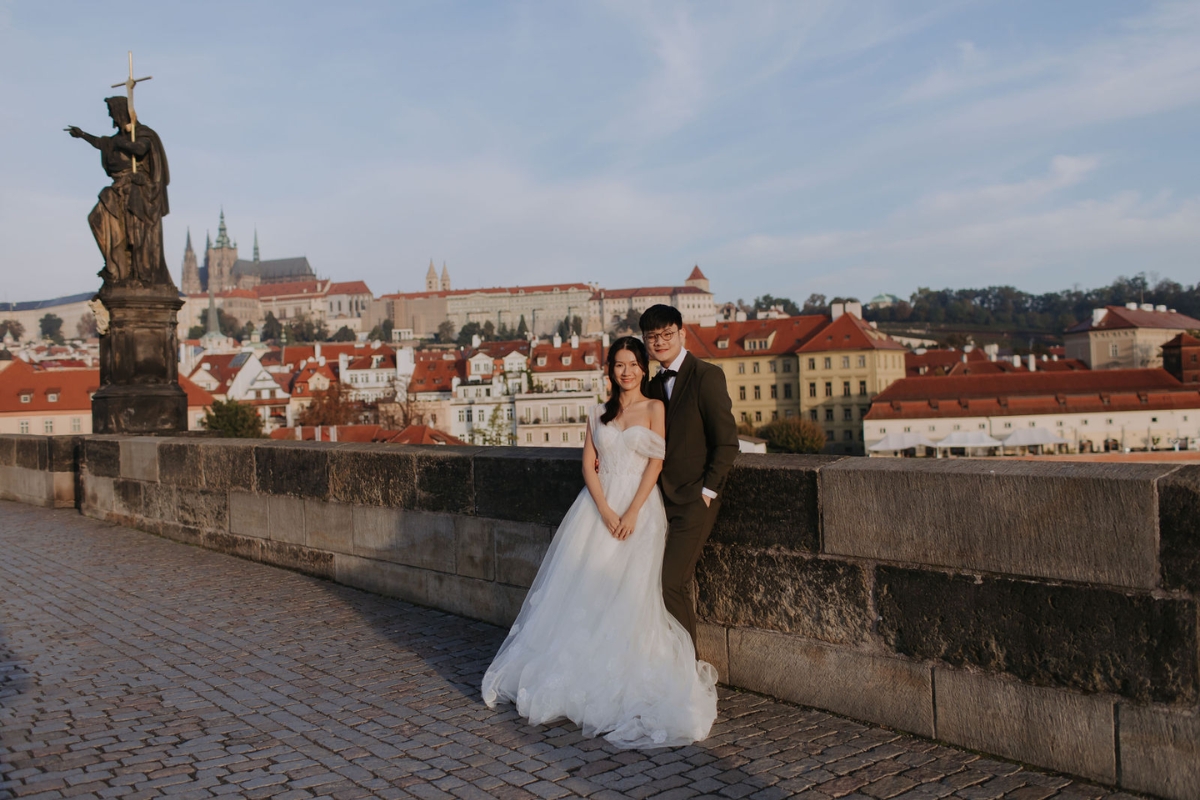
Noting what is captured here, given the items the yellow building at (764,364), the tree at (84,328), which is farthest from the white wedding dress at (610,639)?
the tree at (84,328)

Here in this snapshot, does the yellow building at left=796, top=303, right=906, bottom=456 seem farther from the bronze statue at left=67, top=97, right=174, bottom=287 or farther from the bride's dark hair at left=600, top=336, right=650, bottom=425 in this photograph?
the bride's dark hair at left=600, top=336, right=650, bottom=425

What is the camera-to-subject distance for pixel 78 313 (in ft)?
626

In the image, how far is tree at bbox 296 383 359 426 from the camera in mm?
67562

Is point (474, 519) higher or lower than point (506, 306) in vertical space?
lower

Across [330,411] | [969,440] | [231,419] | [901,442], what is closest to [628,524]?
[231,419]

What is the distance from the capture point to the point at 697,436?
4.22 meters

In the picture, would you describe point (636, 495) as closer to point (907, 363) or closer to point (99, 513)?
point (99, 513)

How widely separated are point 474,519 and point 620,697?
200cm

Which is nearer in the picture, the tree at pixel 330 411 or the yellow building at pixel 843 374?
the tree at pixel 330 411

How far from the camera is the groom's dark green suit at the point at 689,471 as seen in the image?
13.7 ft

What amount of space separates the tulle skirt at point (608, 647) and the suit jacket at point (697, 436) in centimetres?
13

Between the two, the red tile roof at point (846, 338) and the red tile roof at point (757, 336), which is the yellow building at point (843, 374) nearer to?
the red tile roof at point (846, 338)

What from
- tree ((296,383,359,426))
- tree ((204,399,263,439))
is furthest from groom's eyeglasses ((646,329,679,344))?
tree ((296,383,359,426))

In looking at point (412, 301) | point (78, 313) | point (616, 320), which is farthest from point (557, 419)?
point (78, 313)
